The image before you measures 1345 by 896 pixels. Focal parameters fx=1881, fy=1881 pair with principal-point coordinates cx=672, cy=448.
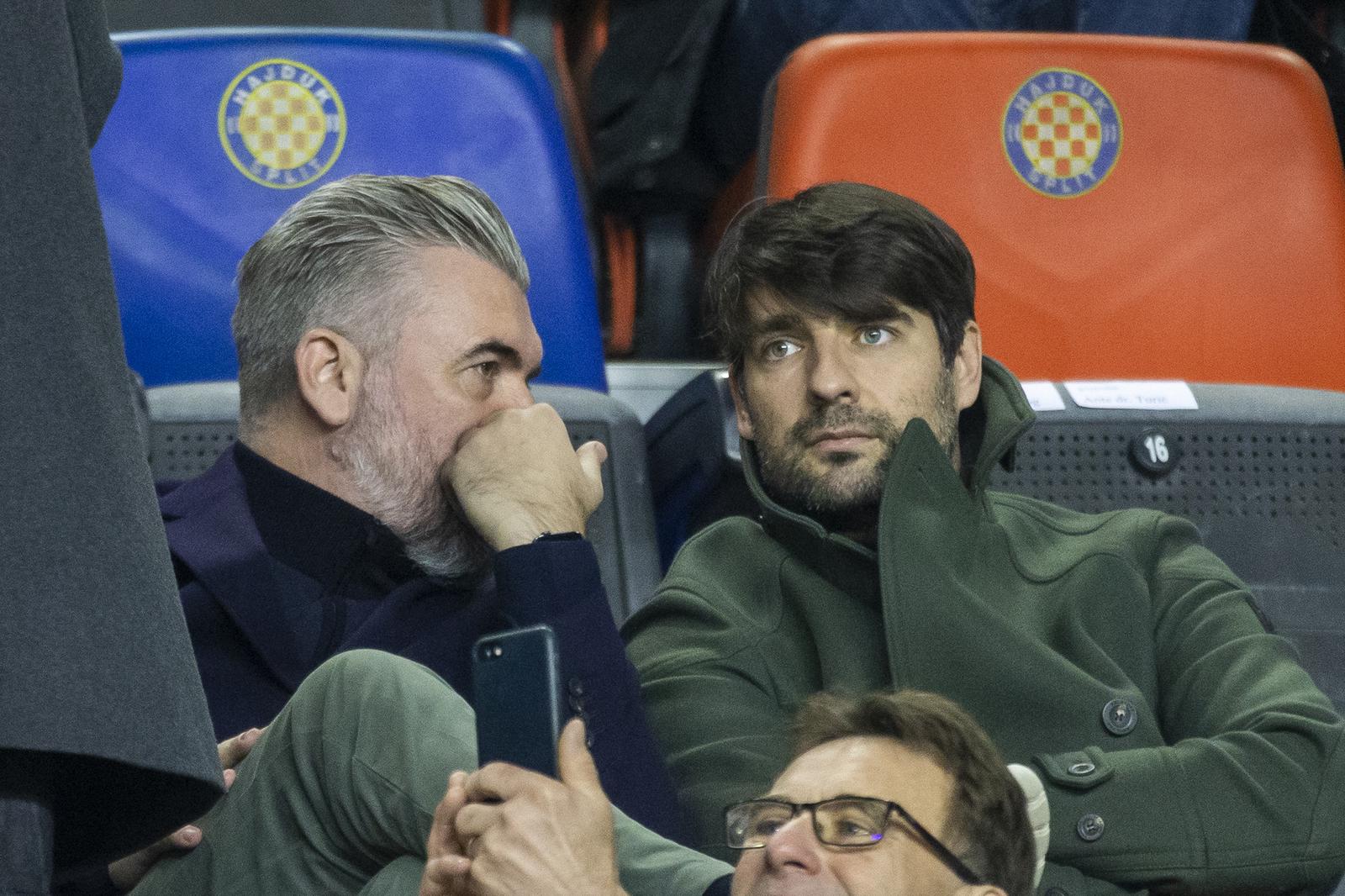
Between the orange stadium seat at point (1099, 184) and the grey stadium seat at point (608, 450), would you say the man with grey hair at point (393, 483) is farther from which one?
the orange stadium seat at point (1099, 184)

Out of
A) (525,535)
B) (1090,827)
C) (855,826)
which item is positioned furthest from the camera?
(525,535)

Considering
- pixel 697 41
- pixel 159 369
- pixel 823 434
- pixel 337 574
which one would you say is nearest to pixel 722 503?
pixel 823 434

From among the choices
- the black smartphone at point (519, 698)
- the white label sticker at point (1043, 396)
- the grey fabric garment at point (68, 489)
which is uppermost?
the grey fabric garment at point (68, 489)

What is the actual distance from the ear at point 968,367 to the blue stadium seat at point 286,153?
673 mm

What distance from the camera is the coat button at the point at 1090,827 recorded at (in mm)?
1744

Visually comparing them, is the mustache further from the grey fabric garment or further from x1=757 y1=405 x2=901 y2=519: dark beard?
the grey fabric garment

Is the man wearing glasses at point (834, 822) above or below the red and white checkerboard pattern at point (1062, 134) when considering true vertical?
above

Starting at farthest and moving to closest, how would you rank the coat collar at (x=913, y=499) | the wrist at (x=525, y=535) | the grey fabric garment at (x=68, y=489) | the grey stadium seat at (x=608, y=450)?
the grey stadium seat at (x=608, y=450) < the coat collar at (x=913, y=499) < the wrist at (x=525, y=535) < the grey fabric garment at (x=68, y=489)

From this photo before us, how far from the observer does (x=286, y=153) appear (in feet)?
8.97

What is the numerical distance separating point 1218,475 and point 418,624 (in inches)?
45.7

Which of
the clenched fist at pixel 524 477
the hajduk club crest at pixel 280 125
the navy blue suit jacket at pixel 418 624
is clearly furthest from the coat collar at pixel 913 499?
the hajduk club crest at pixel 280 125

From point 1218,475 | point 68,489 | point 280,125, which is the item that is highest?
point 68,489

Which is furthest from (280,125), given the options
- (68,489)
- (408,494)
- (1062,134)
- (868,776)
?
(68,489)

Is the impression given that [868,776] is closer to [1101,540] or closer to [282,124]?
[1101,540]
